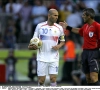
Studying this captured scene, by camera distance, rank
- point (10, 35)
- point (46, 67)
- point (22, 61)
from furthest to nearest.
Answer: point (22, 61)
point (10, 35)
point (46, 67)

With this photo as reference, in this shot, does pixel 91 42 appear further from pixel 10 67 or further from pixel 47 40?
pixel 10 67

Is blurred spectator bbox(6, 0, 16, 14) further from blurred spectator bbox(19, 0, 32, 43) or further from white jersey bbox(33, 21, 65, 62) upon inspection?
white jersey bbox(33, 21, 65, 62)

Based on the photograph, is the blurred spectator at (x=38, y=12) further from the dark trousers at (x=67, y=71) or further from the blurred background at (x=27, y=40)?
the dark trousers at (x=67, y=71)

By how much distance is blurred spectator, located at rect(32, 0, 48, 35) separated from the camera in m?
21.7

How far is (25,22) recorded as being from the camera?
22.0 metres

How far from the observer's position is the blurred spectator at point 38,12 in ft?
71.3

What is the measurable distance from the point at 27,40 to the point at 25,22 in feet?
2.43

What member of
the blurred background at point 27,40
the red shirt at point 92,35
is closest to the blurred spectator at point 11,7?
the blurred background at point 27,40

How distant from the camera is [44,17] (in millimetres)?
21734

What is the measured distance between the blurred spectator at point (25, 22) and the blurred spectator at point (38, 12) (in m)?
0.20

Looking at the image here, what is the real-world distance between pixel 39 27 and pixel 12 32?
691 centimetres

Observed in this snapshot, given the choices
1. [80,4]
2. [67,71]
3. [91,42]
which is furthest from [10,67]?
[91,42]

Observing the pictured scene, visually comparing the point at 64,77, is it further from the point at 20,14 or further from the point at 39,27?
the point at 39,27

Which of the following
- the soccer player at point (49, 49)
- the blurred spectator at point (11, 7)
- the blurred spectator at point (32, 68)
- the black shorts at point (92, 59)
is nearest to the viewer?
the soccer player at point (49, 49)
